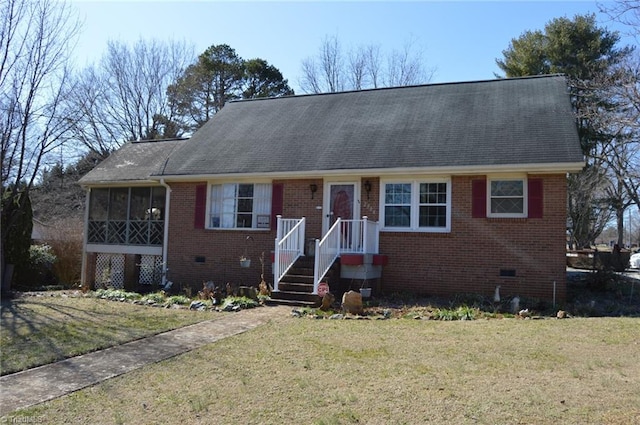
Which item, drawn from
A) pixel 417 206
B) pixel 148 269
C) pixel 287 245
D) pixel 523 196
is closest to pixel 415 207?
pixel 417 206

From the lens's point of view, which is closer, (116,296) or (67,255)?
(116,296)

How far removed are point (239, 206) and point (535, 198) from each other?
8.28 m

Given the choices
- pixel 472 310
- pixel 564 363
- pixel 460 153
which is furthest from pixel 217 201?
pixel 564 363

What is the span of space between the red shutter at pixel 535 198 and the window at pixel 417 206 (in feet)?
6.33

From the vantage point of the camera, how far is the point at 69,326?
28.9 ft

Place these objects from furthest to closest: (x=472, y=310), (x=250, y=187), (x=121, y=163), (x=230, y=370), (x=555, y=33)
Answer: (x=555, y=33)
(x=121, y=163)
(x=250, y=187)
(x=472, y=310)
(x=230, y=370)

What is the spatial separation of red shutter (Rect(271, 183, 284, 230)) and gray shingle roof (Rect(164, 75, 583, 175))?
67cm

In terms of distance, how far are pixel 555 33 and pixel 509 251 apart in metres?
22.0

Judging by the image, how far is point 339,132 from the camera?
14977 mm

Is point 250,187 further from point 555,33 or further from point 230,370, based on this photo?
point 555,33

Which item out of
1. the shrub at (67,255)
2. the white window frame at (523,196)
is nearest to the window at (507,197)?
the white window frame at (523,196)

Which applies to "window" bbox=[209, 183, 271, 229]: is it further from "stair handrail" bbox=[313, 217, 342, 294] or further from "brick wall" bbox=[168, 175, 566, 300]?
"stair handrail" bbox=[313, 217, 342, 294]

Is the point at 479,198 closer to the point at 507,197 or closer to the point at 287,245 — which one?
the point at 507,197

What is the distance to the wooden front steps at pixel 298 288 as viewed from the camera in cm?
1116
